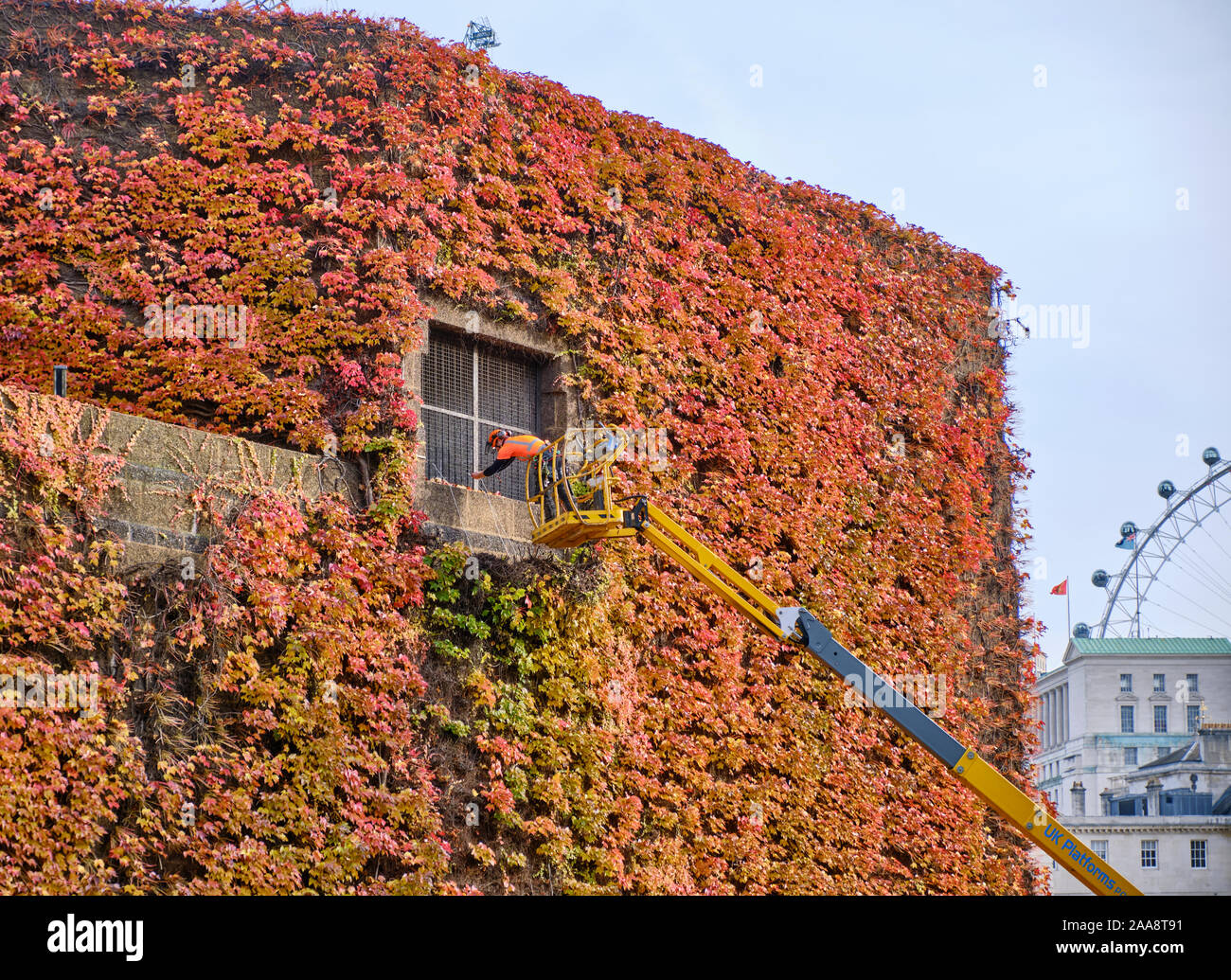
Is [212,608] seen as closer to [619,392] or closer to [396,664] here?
[396,664]

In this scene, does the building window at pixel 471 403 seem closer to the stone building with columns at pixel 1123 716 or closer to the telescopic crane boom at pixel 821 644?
the telescopic crane boom at pixel 821 644

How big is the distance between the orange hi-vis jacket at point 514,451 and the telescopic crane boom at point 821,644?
200 millimetres

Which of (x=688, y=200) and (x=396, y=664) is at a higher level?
(x=688, y=200)

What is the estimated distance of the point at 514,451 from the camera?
38.9 feet

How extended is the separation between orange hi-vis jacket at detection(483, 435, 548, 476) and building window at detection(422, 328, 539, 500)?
1.18m

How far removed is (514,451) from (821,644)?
3083mm

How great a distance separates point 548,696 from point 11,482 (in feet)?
17.0

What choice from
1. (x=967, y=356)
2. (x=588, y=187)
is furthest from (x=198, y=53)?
(x=967, y=356)

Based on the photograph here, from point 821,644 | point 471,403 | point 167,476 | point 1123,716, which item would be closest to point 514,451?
point 471,403

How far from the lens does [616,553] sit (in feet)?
45.2

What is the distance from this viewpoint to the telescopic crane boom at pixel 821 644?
11414 mm

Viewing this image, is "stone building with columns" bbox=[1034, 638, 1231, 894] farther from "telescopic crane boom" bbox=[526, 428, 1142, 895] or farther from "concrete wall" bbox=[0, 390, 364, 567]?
"concrete wall" bbox=[0, 390, 364, 567]

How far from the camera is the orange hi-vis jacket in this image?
38.9ft

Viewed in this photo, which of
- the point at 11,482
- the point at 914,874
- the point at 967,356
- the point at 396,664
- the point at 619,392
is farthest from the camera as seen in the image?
the point at 967,356
